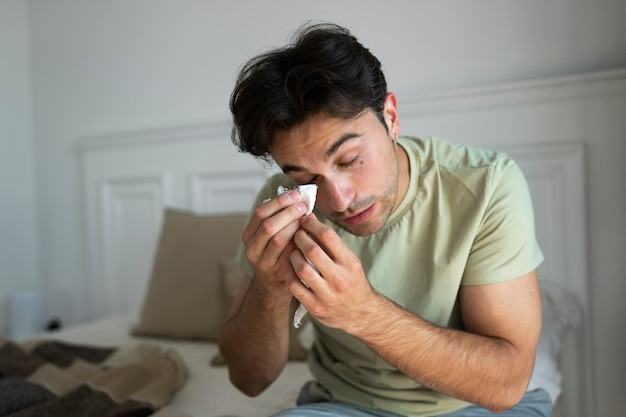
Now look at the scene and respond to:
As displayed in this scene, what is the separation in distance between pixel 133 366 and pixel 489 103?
48.6 inches

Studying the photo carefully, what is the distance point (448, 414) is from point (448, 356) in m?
0.22

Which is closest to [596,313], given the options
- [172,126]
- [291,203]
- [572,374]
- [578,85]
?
[572,374]

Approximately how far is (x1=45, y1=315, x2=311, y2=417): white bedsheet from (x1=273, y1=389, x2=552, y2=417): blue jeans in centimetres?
28

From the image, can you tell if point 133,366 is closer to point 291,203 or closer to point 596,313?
point 291,203

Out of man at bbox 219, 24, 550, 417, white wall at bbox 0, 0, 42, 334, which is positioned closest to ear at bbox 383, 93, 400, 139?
man at bbox 219, 24, 550, 417

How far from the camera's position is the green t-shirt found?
1054 mm

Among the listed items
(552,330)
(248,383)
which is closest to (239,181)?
(248,383)

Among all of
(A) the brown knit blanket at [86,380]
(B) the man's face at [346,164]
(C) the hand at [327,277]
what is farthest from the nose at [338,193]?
(A) the brown knit blanket at [86,380]

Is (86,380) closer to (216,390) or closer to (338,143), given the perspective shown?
(216,390)

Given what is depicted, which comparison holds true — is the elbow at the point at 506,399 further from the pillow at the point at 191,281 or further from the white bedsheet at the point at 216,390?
the pillow at the point at 191,281

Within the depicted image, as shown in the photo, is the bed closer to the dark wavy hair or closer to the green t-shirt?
the green t-shirt

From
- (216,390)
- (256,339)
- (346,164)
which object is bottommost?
(216,390)

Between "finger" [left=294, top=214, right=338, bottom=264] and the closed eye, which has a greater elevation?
the closed eye

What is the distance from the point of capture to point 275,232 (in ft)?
2.88
